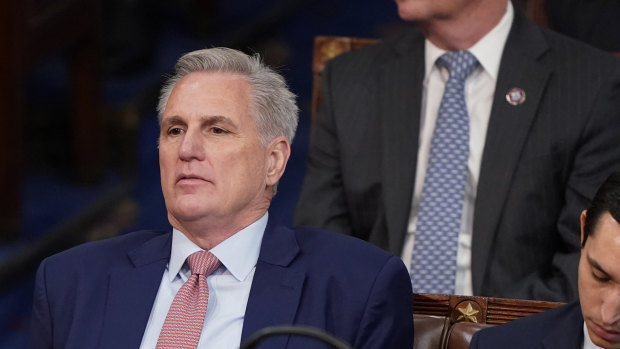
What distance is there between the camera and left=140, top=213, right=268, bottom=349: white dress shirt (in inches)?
78.5

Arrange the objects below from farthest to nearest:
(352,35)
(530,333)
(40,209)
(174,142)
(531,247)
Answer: (352,35) < (40,209) < (531,247) < (174,142) < (530,333)

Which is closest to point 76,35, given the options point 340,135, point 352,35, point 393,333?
point 352,35

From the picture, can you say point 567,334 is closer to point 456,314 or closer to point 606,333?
point 606,333

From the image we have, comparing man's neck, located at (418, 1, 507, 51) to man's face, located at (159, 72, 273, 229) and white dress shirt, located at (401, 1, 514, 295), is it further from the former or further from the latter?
man's face, located at (159, 72, 273, 229)

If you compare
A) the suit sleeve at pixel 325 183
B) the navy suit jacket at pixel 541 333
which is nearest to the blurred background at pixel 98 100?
the suit sleeve at pixel 325 183

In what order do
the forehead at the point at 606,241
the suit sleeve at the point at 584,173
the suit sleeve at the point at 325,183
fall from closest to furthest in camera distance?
the forehead at the point at 606,241
the suit sleeve at the point at 584,173
the suit sleeve at the point at 325,183

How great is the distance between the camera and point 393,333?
76.5 inches

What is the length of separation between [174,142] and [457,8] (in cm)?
91

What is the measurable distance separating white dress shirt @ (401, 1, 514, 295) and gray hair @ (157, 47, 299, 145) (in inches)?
26.6

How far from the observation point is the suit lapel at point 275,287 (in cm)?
197

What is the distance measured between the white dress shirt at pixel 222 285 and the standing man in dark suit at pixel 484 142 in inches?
26.4

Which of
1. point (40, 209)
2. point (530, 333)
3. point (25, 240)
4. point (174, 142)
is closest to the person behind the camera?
point (530, 333)

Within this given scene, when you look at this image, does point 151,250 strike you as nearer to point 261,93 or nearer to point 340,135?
point 261,93

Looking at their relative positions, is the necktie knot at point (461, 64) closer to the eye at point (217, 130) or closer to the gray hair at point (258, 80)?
the gray hair at point (258, 80)
